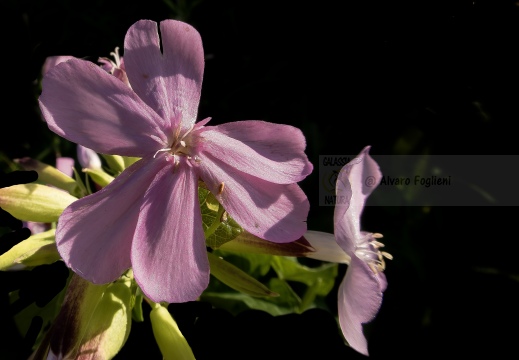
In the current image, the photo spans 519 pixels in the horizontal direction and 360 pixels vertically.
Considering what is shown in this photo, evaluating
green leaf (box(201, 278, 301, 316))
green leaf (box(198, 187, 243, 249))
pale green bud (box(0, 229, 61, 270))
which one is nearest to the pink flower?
green leaf (box(198, 187, 243, 249))

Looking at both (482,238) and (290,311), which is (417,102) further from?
(290,311)

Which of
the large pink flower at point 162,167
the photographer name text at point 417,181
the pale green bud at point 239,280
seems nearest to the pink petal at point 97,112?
the large pink flower at point 162,167

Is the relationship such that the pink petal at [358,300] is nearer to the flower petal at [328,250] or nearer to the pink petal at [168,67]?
the flower petal at [328,250]

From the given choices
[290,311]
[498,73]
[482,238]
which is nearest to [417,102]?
[498,73]

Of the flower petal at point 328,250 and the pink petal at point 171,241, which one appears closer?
the pink petal at point 171,241

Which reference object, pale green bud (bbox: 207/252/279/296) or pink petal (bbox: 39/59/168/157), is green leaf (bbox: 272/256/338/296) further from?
pink petal (bbox: 39/59/168/157)

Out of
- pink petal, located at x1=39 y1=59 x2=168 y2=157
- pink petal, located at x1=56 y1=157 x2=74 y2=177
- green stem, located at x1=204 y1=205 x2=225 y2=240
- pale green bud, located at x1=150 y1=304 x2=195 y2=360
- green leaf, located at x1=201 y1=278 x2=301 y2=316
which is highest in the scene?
pink petal, located at x1=39 y1=59 x2=168 y2=157
